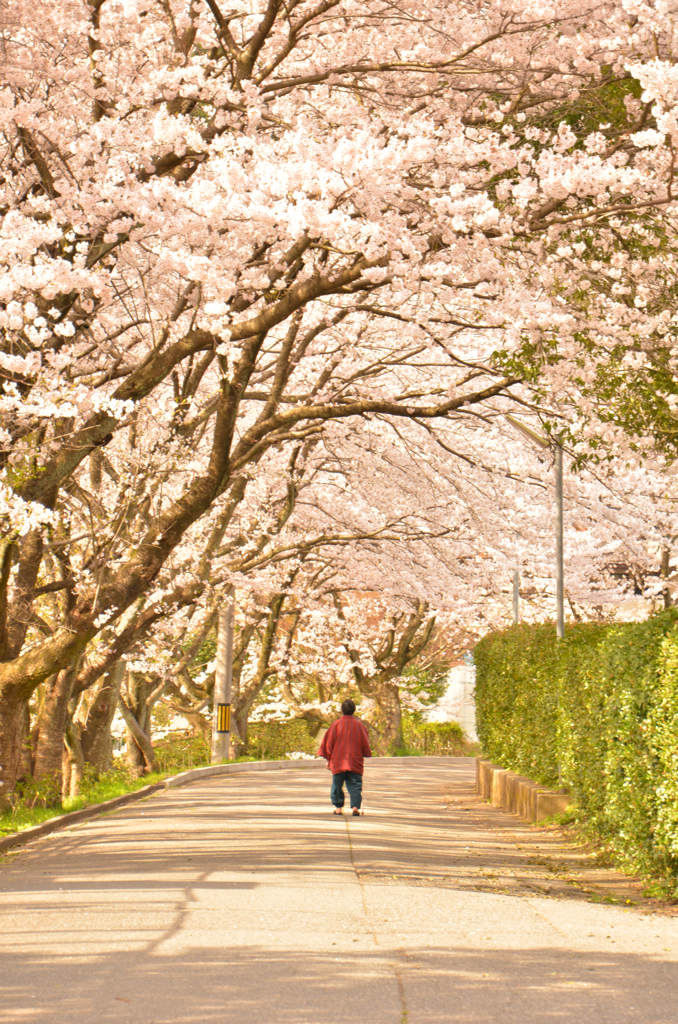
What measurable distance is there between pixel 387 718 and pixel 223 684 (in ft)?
35.0

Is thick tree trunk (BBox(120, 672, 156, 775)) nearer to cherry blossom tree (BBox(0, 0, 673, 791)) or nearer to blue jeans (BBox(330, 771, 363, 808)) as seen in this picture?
blue jeans (BBox(330, 771, 363, 808))

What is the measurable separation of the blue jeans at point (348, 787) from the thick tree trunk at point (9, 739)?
13.4 feet

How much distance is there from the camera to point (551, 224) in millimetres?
10320

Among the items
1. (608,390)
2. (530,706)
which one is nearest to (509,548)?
(530,706)

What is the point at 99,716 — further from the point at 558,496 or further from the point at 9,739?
the point at 558,496

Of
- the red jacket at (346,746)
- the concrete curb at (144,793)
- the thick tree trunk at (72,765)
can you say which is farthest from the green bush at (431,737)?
the red jacket at (346,746)

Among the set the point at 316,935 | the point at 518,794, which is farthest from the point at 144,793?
the point at 316,935

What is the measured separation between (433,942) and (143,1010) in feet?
7.21

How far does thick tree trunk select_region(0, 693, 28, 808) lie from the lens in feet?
41.7

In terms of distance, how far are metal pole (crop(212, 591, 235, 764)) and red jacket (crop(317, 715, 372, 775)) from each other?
11222 mm

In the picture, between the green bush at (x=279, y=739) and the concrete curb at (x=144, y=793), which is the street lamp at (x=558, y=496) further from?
the green bush at (x=279, y=739)

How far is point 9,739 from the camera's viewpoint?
1295cm

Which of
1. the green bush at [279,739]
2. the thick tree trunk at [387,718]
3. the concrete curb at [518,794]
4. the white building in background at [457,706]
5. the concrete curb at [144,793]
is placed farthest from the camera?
the white building in background at [457,706]

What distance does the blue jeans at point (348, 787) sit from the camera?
48.8 ft
